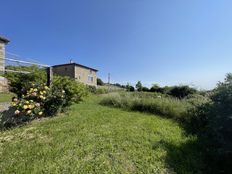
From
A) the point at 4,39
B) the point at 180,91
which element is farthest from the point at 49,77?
the point at 180,91

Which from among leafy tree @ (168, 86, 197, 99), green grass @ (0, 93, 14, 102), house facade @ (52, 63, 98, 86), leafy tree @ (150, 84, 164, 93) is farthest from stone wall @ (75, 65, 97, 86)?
green grass @ (0, 93, 14, 102)

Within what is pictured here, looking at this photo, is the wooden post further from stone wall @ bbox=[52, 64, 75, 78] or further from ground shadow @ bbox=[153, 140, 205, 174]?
stone wall @ bbox=[52, 64, 75, 78]

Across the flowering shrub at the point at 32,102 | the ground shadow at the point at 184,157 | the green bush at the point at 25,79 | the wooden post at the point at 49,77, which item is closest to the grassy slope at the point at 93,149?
the ground shadow at the point at 184,157

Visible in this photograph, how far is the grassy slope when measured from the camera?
275cm

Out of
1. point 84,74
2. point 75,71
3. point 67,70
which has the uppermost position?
point 67,70

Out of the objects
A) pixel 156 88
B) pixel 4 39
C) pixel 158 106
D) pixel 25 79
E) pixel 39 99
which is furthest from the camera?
pixel 156 88

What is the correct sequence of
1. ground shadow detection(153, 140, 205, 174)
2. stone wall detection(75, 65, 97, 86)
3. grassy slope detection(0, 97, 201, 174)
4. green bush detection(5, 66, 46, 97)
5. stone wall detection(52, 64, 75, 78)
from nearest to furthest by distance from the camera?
grassy slope detection(0, 97, 201, 174) → ground shadow detection(153, 140, 205, 174) → green bush detection(5, 66, 46, 97) → stone wall detection(52, 64, 75, 78) → stone wall detection(75, 65, 97, 86)

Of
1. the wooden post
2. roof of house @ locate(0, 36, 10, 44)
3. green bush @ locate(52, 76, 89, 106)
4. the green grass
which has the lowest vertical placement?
the green grass

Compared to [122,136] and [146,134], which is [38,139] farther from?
[146,134]

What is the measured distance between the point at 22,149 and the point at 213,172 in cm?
372

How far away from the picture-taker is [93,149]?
11.0 feet

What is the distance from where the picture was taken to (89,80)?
108 feet

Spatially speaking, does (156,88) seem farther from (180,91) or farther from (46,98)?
(46,98)

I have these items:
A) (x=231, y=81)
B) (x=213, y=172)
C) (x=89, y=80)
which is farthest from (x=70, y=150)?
(x=89, y=80)
